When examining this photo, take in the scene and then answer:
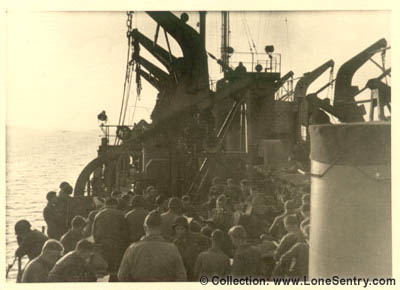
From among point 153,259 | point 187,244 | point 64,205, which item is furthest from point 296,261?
point 64,205

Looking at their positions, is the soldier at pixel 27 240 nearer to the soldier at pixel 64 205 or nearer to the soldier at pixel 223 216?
the soldier at pixel 64 205

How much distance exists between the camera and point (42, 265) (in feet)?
14.7

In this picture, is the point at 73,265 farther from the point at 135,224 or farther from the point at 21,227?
the point at 135,224

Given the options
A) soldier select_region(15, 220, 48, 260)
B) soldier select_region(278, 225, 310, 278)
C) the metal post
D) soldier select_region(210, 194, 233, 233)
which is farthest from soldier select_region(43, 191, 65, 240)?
the metal post

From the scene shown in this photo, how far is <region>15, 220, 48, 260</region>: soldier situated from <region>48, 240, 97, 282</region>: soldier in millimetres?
1249

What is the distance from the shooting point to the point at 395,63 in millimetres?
5316

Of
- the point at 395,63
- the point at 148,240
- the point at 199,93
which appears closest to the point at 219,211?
the point at 148,240

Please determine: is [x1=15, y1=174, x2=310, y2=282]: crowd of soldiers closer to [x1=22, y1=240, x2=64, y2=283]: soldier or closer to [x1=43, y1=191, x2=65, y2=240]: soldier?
[x1=22, y1=240, x2=64, y2=283]: soldier

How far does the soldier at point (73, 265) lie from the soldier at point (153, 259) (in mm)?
452

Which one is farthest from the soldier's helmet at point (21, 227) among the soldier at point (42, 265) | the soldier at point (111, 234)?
the soldier at point (42, 265)

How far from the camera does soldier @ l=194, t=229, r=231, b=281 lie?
4.43 m

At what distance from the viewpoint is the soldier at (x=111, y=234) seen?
556 centimetres

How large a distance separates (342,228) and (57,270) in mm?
2593
